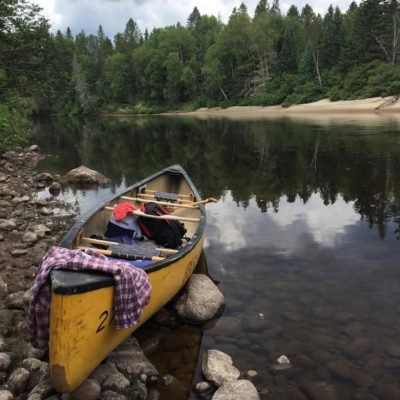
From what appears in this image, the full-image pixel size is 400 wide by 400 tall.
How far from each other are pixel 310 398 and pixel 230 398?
106cm

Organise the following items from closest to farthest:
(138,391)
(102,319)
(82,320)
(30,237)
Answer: (82,320), (102,319), (138,391), (30,237)

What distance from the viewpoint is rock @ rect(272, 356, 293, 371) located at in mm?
5234

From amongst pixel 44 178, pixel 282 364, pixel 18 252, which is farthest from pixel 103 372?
pixel 44 178

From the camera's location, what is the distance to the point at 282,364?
529cm

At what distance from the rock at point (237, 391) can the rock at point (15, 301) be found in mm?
3310

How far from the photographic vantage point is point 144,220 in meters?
8.02

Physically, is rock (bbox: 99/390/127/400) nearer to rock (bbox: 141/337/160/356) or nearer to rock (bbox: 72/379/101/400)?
rock (bbox: 72/379/101/400)

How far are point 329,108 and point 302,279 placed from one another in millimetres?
53282

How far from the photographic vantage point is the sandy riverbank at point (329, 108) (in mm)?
49250

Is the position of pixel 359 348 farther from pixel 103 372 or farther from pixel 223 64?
pixel 223 64

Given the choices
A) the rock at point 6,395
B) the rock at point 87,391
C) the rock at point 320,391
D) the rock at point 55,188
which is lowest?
the rock at point 320,391

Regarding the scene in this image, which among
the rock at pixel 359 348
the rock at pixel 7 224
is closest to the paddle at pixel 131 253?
the rock at pixel 359 348

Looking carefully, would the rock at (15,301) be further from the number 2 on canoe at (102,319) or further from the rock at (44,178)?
the rock at (44,178)

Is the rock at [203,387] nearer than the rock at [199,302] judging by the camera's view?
Yes
